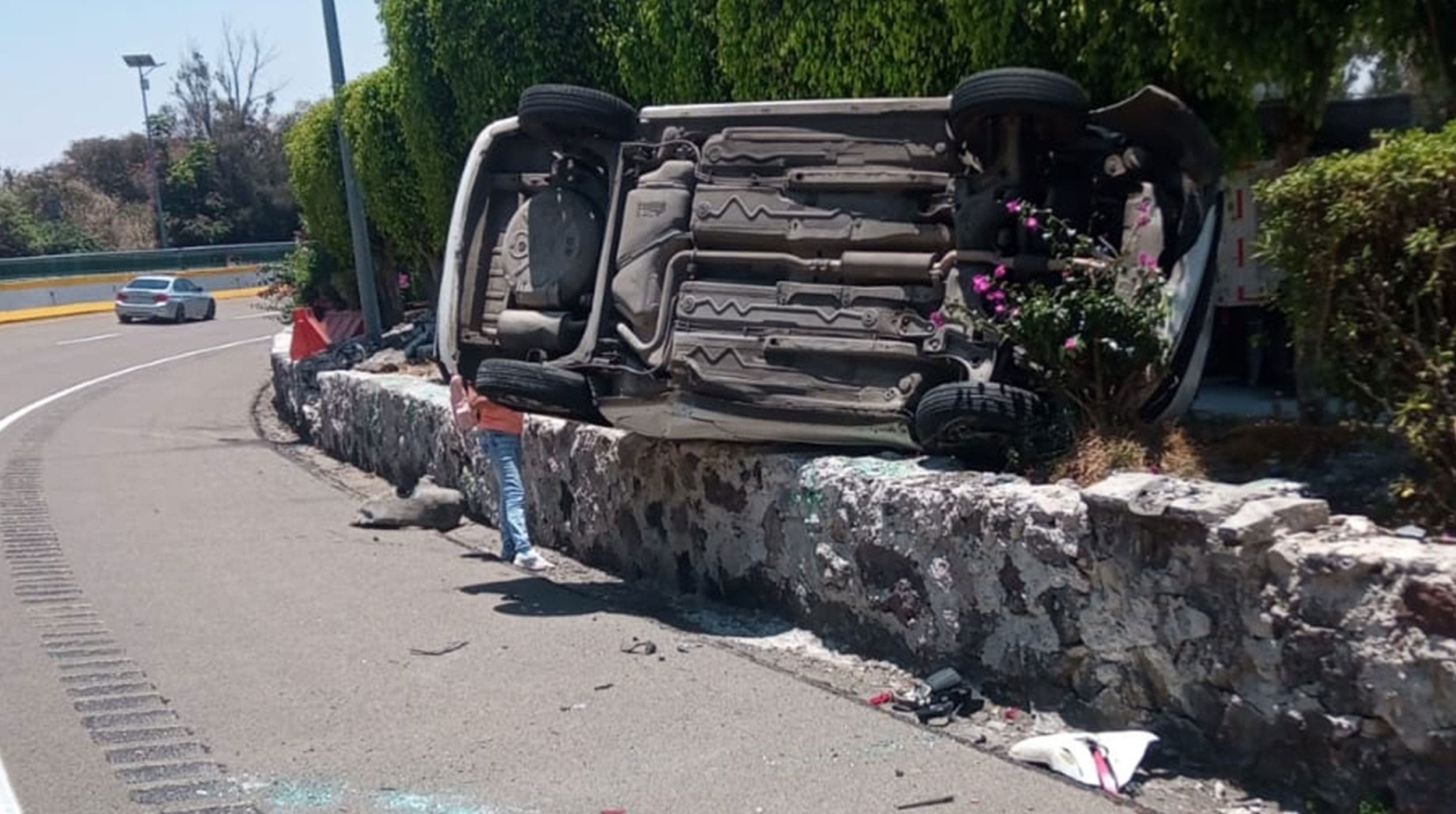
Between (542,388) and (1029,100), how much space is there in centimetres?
304

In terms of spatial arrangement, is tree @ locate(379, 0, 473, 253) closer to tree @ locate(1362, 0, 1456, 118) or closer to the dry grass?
the dry grass

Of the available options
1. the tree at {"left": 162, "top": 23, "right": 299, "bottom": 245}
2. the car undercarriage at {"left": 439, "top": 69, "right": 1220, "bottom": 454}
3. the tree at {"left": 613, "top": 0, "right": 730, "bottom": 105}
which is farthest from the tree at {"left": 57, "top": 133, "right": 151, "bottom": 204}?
the car undercarriage at {"left": 439, "top": 69, "right": 1220, "bottom": 454}

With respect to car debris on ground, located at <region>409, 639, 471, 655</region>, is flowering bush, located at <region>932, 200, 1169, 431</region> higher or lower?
higher

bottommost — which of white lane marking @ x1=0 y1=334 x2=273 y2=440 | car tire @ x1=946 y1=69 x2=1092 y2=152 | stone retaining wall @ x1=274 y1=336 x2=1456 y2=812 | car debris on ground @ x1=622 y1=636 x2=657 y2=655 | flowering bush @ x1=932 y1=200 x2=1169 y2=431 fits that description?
white lane marking @ x1=0 y1=334 x2=273 y2=440

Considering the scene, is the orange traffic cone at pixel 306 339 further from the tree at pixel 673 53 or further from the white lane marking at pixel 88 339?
the white lane marking at pixel 88 339

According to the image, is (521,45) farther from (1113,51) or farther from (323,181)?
(323,181)

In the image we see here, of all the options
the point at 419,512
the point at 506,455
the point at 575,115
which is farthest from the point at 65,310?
the point at 575,115

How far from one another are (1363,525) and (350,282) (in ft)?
67.3

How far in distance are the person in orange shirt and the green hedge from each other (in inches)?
211

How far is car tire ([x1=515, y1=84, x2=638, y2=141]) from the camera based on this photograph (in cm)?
914

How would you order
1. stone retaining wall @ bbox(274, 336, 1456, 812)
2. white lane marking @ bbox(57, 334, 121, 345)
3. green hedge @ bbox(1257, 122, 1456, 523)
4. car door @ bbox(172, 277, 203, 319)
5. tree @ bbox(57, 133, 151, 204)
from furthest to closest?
1. tree @ bbox(57, 133, 151, 204)
2. car door @ bbox(172, 277, 203, 319)
3. white lane marking @ bbox(57, 334, 121, 345)
4. green hedge @ bbox(1257, 122, 1456, 523)
5. stone retaining wall @ bbox(274, 336, 1456, 812)

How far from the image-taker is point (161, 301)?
46.2 m

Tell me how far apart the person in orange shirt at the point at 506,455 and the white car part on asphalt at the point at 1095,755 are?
4.63 meters

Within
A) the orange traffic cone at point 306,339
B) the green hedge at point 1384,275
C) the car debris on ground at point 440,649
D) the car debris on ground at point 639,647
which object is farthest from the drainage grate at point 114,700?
the orange traffic cone at point 306,339
